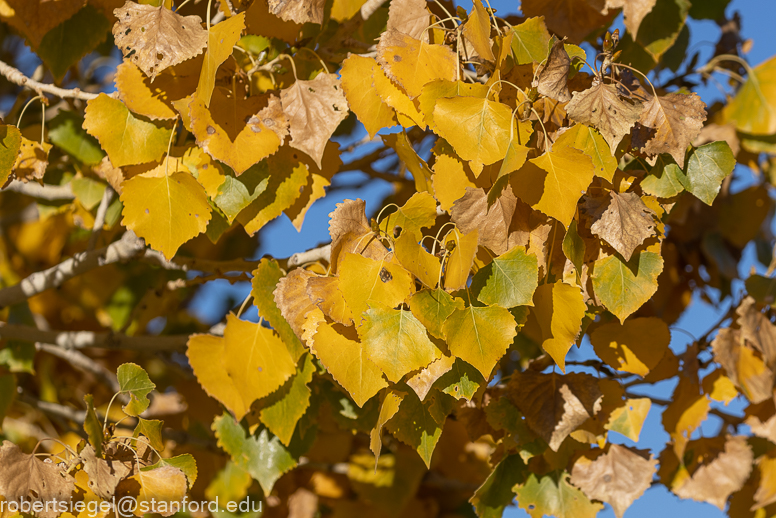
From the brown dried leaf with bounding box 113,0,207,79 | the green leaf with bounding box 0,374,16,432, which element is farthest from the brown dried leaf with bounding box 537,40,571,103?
the green leaf with bounding box 0,374,16,432

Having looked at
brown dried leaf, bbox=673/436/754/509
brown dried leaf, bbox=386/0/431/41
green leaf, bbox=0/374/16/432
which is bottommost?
brown dried leaf, bbox=673/436/754/509

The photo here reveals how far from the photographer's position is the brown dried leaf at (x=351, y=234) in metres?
0.85

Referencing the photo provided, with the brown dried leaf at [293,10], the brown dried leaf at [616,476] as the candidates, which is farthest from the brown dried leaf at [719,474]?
the brown dried leaf at [293,10]

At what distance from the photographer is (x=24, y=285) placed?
126 centimetres

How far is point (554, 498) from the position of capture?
1103 millimetres

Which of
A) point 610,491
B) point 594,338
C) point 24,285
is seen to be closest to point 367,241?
point 594,338

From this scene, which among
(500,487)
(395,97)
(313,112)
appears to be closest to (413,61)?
(395,97)

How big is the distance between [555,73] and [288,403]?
633mm

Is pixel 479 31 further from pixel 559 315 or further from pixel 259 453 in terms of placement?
pixel 259 453

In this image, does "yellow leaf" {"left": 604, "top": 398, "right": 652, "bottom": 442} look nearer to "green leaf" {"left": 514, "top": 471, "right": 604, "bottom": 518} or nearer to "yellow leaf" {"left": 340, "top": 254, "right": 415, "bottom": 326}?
"green leaf" {"left": 514, "top": 471, "right": 604, "bottom": 518}

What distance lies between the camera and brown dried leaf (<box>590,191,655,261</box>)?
0.83 meters

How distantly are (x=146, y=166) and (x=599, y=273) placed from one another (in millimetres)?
669

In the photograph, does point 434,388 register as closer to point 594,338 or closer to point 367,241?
point 367,241

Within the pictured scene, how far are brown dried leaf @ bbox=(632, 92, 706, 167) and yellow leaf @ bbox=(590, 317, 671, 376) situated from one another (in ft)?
0.92
